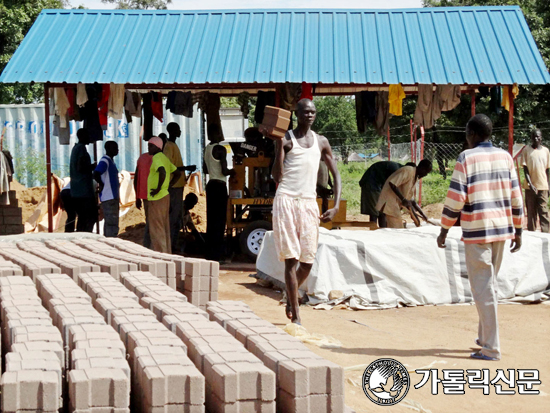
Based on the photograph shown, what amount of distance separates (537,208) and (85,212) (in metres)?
8.27

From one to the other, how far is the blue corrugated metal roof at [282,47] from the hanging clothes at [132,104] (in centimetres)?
133

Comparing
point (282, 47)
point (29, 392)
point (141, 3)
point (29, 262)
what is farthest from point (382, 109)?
point (141, 3)

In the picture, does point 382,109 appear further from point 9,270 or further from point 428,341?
point 9,270

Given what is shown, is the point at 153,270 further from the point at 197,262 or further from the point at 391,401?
the point at 391,401

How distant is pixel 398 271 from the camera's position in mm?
8461

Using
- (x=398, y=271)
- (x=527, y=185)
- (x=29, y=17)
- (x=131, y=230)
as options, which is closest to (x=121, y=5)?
(x=29, y=17)

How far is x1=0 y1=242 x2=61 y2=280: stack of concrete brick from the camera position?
550 cm

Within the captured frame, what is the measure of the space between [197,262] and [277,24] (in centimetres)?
765

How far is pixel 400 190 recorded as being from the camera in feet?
34.5

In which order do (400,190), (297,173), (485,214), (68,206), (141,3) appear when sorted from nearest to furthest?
(485,214) < (297,173) < (400,190) < (68,206) < (141,3)

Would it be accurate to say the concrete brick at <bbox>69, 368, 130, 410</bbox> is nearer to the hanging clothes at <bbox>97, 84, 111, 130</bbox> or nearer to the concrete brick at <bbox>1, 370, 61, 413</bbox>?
the concrete brick at <bbox>1, 370, 61, 413</bbox>

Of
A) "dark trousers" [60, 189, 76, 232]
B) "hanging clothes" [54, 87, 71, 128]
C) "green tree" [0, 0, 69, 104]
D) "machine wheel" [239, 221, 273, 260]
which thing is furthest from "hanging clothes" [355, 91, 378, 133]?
"green tree" [0, 0, 69, 104]

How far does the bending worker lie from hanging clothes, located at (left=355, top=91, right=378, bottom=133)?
10.5ft

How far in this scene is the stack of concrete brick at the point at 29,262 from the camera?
18.0 ft
